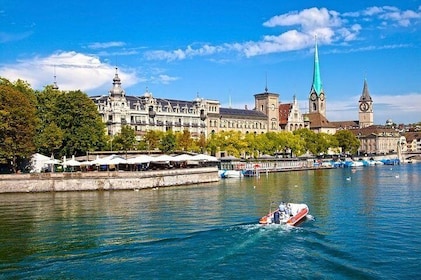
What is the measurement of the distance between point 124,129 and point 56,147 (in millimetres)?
20467

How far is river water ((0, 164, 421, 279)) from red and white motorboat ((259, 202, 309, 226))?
821 mm

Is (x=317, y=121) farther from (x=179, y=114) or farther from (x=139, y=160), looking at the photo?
(x=139, y=160)

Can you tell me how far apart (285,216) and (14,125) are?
46.2 metres

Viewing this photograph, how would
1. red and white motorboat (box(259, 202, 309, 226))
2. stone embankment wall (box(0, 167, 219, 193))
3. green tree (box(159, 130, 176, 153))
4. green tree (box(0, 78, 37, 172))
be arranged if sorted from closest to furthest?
red and white motorboat (box(259, 202, 309, 226)) < stone embankment wall (box(0, 167, 219, 193)) < green tree (box(0, 78, 37, 172)) < green tree (box(159, 130, 176, 153))

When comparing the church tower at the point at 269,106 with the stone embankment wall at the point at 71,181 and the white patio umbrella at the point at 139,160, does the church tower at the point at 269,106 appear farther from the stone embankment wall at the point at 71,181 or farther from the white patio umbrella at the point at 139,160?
the stone embankment wall at the point at 71,181

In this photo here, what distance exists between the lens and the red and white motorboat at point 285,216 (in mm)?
36594

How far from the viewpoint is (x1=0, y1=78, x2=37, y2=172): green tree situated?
68.4 metres

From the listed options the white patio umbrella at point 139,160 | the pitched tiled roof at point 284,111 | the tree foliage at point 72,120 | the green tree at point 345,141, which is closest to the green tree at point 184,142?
the tree foliage at point 72,120

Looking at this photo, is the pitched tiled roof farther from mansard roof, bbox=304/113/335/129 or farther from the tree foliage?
the tree foliage

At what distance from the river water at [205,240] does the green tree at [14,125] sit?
16318mm

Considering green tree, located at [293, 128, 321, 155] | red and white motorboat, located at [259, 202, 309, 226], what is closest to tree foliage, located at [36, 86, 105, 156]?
red and white motorboat, located at [259, 202, 309, 226]

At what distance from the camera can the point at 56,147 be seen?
79.8m

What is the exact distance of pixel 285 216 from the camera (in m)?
37.3

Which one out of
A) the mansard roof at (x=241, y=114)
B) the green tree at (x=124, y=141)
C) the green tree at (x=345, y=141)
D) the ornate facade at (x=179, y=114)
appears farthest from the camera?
the green tree at (x=345, y=141)
